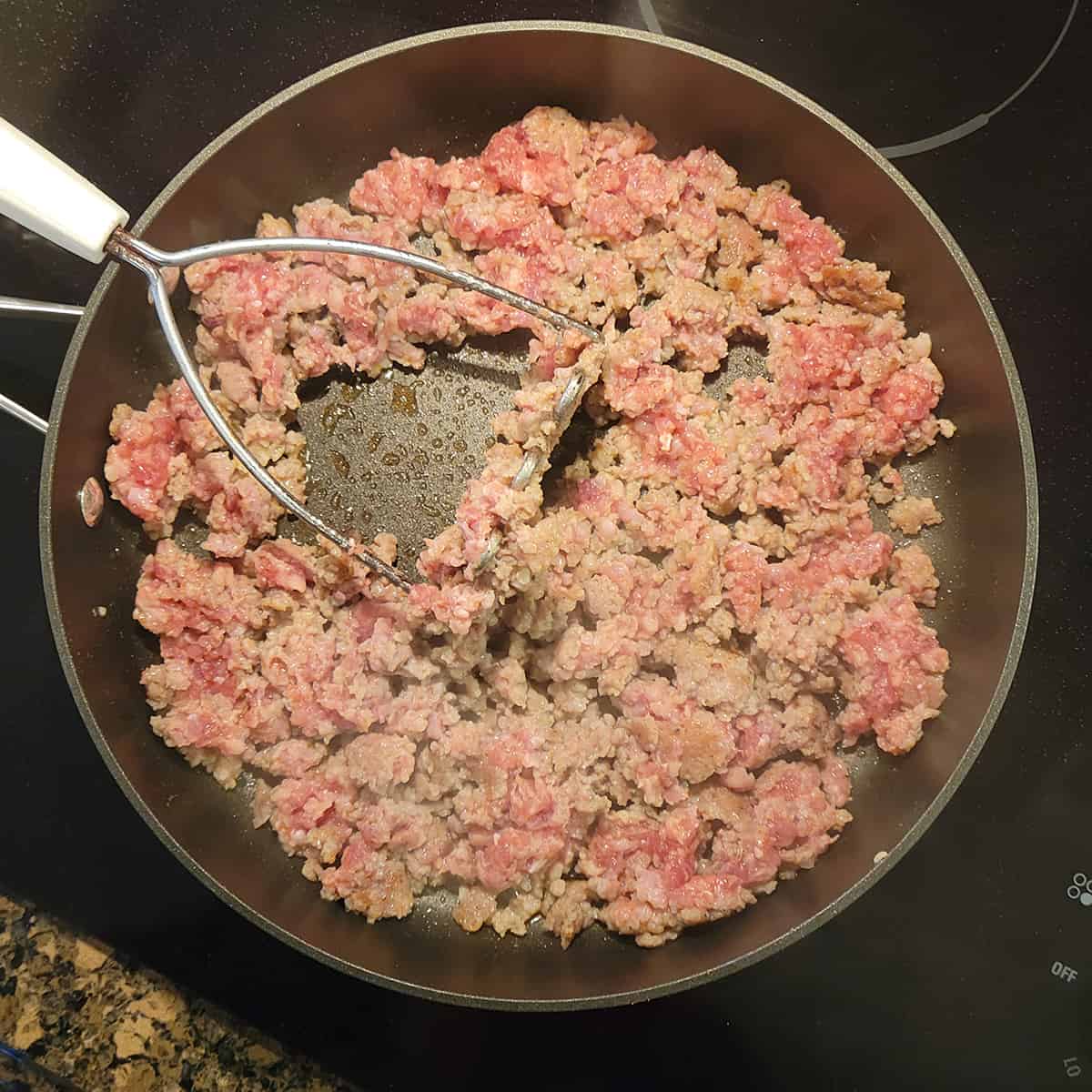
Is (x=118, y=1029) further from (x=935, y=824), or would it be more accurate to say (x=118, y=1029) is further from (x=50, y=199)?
(x=935, y=824)

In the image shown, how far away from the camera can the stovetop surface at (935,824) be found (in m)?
1.55

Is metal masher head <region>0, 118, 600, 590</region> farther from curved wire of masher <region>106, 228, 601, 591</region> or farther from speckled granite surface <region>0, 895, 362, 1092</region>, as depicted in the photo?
speckled granite surface <region>0, 895, 362, 1092</region>

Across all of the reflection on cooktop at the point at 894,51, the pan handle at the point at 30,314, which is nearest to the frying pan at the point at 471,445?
the pan handle at the point at 30,314

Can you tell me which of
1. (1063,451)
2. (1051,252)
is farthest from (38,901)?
(1051,252)

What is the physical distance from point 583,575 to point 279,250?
29.2 inches

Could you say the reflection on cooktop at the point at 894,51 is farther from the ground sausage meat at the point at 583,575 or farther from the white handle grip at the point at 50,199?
the white handle grip at the point at 50,199

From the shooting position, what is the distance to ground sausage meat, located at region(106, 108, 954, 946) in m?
1.62

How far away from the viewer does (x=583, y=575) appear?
66.1 inches

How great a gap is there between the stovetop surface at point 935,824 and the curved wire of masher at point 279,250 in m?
0.53

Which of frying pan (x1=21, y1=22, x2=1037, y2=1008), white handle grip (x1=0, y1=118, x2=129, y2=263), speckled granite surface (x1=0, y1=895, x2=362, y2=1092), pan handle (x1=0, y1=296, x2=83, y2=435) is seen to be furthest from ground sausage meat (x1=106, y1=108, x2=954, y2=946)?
white handle grip (x1=0, y1=118, x2=129, y2=263)

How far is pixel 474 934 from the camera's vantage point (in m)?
1.69

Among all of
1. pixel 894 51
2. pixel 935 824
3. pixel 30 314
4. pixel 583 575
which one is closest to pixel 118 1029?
pixel 583 575

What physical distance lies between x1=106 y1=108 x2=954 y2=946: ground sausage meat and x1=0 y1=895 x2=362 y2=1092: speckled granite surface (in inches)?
10.9

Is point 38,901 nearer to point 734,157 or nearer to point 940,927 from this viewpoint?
point 940,927
